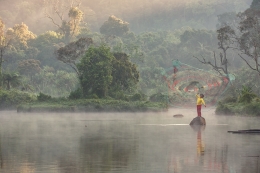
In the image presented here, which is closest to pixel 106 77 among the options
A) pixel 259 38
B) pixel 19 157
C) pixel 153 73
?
pixel 259 38

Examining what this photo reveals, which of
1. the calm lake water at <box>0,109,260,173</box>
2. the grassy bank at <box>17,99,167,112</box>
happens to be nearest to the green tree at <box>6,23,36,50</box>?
the grassy bank at <box>17,99,167,112</box>

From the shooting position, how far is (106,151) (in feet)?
78.1

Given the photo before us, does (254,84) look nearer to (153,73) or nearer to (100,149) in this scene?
(153,73)

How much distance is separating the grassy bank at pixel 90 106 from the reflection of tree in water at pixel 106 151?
42.2m

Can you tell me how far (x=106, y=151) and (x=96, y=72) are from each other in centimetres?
5528

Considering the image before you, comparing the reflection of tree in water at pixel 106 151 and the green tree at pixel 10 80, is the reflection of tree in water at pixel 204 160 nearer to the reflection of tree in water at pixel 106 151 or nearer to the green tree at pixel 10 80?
the reflection of tree in water at pixel 106 151

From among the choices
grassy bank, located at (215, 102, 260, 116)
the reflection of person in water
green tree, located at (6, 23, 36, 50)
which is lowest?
the reflection of person in water

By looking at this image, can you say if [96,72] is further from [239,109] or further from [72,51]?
[239,109]

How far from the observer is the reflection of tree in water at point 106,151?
19.3 meters

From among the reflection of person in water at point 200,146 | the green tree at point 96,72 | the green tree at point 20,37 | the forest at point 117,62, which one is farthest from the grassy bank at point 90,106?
the green tree at point 20,37

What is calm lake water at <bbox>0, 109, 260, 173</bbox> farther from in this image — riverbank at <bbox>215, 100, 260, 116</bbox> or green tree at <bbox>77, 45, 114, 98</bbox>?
green tree at <bbox>77, 45, 114, 98</bbox>

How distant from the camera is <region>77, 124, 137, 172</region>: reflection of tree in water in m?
19.3

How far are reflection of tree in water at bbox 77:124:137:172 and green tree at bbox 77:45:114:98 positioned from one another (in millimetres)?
46279

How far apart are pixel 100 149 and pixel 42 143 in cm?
392
